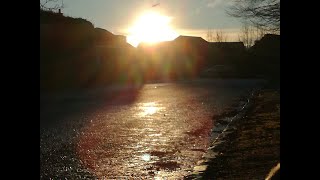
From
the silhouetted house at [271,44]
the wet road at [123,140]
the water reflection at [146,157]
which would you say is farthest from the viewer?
the silhouetted house at [271,44]

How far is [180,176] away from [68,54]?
29.5 meters

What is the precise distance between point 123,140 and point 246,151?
9.01ft

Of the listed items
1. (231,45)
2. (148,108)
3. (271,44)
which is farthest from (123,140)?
(231,45)

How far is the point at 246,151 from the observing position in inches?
323

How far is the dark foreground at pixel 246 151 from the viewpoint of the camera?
6.45 meters

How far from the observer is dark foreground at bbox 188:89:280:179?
21.2 feet

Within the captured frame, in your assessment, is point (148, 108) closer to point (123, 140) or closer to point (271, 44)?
point (271, 44)

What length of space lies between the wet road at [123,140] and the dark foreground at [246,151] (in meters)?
0.40

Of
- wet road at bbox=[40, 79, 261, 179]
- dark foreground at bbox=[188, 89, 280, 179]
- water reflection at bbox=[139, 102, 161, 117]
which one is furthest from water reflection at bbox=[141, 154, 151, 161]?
water reflection at bbox=[139, 102, 161, 117]

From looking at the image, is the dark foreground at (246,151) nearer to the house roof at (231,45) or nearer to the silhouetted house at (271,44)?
the silhouetted house at (271,44)

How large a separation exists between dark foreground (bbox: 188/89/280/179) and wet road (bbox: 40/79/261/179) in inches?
15.8

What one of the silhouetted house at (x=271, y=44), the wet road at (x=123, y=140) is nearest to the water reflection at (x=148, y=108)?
the wet road at (x=123, y=140)

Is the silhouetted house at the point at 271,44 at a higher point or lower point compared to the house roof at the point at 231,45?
lower

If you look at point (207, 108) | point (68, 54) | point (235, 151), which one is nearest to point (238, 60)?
point (68, 54)
